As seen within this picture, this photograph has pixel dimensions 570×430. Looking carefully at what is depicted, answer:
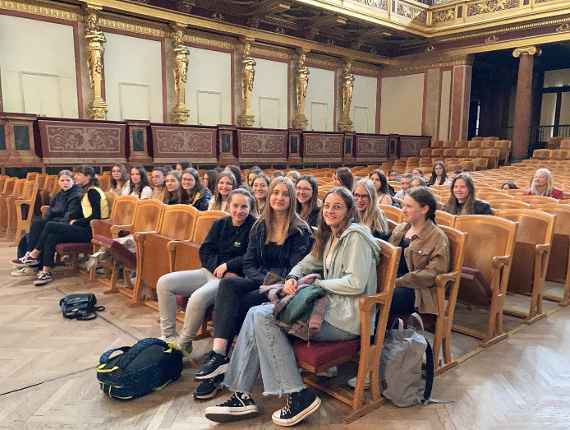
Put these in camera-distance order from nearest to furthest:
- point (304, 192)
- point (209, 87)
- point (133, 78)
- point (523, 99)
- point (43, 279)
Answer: point (304, 192)
point (43, 279)
point (133, 78)
point (209, 87)
point (523, 99)

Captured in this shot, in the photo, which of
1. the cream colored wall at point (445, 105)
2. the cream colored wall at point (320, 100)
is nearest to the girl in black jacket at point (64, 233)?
the cream colored wall at point (320, 100)

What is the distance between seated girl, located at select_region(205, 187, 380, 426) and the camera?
2.10 meters

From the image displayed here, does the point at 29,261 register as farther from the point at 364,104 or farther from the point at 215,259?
the point at 364,104

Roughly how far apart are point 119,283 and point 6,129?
478 centimetres

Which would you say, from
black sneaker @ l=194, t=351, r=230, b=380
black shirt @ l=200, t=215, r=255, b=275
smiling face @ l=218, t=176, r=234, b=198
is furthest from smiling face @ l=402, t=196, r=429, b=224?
smiling face @ l=218, t=176, r=234, b=198

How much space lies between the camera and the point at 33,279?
4395mm

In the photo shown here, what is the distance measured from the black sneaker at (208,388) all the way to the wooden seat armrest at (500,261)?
1.79 metres

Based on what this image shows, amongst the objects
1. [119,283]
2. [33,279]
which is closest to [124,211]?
[119,283]

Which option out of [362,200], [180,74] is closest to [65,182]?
[362,200]

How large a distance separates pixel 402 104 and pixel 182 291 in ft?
47.9

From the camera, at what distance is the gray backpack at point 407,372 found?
2.28 meters

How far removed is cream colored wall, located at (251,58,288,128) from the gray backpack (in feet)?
37.2

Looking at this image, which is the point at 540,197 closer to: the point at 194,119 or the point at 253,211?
the point at 253,211

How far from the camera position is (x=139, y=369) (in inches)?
91.6
